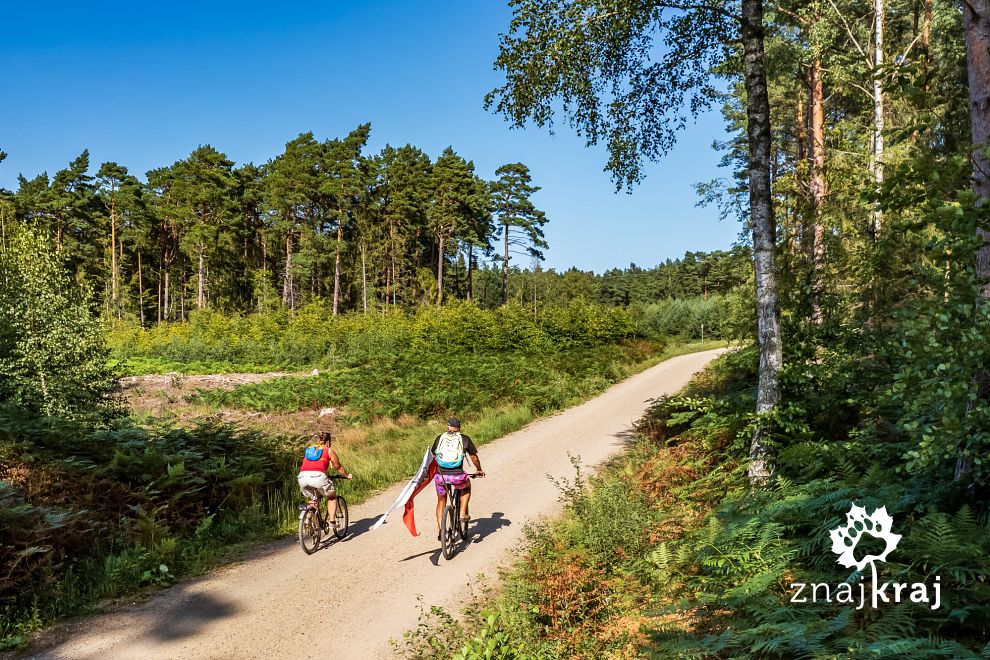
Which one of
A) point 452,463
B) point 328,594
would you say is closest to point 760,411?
point 452,463

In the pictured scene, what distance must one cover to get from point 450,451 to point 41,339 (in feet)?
31.0

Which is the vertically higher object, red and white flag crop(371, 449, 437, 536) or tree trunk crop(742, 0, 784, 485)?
tree trunk crop(742, 0, 784, 485)

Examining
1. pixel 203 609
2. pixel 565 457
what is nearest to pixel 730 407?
pixel 565 457

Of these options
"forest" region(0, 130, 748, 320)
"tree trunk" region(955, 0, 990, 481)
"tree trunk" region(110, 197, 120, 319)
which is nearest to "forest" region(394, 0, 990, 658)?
"tree trunk" region(955, 0, 990, 481)

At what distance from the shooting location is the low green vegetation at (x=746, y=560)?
3.77 m

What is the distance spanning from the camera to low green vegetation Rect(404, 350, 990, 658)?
3.77 metres

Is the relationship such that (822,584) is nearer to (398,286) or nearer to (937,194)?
(937,194)

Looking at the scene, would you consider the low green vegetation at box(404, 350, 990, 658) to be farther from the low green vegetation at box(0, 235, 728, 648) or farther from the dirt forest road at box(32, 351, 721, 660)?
the low green vegetation at box(0, 235, 728, 648)

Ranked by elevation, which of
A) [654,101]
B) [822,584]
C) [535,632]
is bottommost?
[535,632]

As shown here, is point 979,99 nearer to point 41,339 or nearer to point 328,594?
point 328,594

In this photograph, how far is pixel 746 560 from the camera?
5.29m

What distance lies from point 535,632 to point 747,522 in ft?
8.65

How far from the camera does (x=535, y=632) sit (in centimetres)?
589

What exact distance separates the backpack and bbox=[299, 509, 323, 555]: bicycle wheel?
2.19m
